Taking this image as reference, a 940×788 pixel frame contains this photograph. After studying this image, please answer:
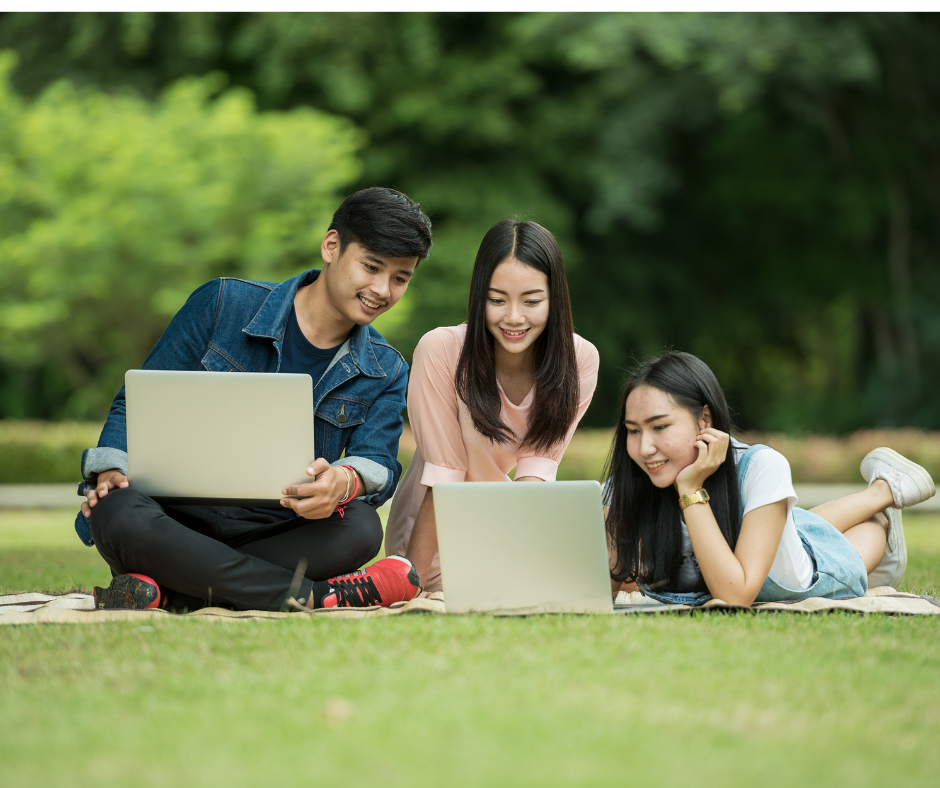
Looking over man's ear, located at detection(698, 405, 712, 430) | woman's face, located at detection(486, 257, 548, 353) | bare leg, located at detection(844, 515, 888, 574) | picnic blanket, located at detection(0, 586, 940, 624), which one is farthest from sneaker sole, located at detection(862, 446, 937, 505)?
woman's face, located at detection(486, 257, 548, 353)

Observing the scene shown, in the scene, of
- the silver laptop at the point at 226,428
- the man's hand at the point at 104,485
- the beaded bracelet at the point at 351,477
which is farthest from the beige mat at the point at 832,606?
the man's hand at the point at 104,485

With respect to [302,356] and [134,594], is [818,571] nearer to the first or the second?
[302,356]

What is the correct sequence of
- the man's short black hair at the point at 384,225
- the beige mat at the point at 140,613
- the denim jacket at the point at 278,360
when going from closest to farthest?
the beige mat at the point at 140,613 < the man's short black hair at the point at 384,225 < the denim jacket at the point at 278,360

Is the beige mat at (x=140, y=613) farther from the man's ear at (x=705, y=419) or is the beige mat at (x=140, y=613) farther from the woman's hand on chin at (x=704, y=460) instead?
the man's ear at (x=705, y=419)

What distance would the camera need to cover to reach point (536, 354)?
4.09 m

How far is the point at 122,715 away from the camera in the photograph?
2.15 meters

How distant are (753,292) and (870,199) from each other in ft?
12.0

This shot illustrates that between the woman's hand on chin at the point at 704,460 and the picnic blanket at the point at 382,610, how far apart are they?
39cm

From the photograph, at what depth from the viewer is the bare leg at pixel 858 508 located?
14.0 feet

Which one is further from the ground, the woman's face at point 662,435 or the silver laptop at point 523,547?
the woman's face at point 662,435

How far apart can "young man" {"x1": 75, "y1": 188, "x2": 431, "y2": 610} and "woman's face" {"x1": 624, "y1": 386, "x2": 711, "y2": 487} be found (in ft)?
3.07

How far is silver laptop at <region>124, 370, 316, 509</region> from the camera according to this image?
3.37 metres

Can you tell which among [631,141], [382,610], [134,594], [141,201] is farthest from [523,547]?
[631,141]

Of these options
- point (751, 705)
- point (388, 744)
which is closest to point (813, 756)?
point (751, 705)
